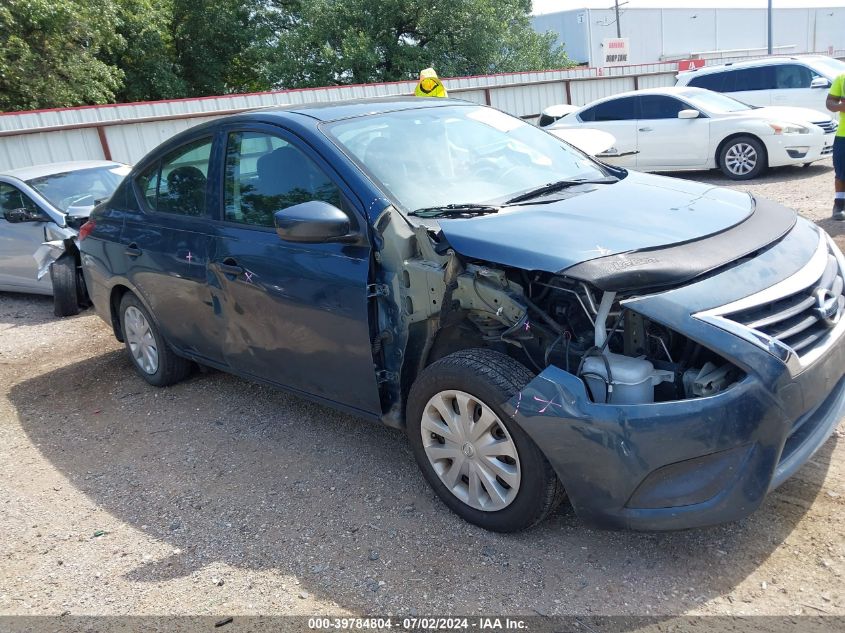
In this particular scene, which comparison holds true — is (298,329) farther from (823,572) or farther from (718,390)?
(823,572)

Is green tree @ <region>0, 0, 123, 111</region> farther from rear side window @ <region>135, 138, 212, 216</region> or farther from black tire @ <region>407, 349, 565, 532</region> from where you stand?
black tire @ <region>407, 349, 565, 532</region>

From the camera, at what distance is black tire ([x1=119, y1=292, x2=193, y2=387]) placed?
5.13 m

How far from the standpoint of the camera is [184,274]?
4.48 metres

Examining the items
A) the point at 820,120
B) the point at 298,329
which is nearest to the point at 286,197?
the point at 298,329

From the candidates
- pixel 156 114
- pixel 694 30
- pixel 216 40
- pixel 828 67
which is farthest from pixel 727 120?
pixel 694 30

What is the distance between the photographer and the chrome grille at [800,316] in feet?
8.88

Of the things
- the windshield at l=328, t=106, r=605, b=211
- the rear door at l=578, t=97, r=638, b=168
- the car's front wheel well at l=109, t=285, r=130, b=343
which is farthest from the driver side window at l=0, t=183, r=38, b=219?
the rear door at l=578, t=97, r=638, b=168

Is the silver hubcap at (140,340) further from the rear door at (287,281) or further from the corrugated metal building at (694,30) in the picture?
the corrugated metal building at (694,30)

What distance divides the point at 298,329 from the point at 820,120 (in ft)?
33.1

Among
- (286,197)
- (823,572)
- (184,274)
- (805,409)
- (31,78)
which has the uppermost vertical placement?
(31,78)

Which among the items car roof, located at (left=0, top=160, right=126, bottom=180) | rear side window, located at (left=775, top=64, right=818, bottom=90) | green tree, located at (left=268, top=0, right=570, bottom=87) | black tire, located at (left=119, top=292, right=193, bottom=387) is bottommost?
black tire, located at (left=119, top=292, right=193, bottom=387)

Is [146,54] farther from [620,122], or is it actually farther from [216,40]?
[620,122]

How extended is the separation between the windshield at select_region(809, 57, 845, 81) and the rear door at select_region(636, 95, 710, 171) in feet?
11.0

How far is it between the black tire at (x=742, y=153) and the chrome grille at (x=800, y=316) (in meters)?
8.86
